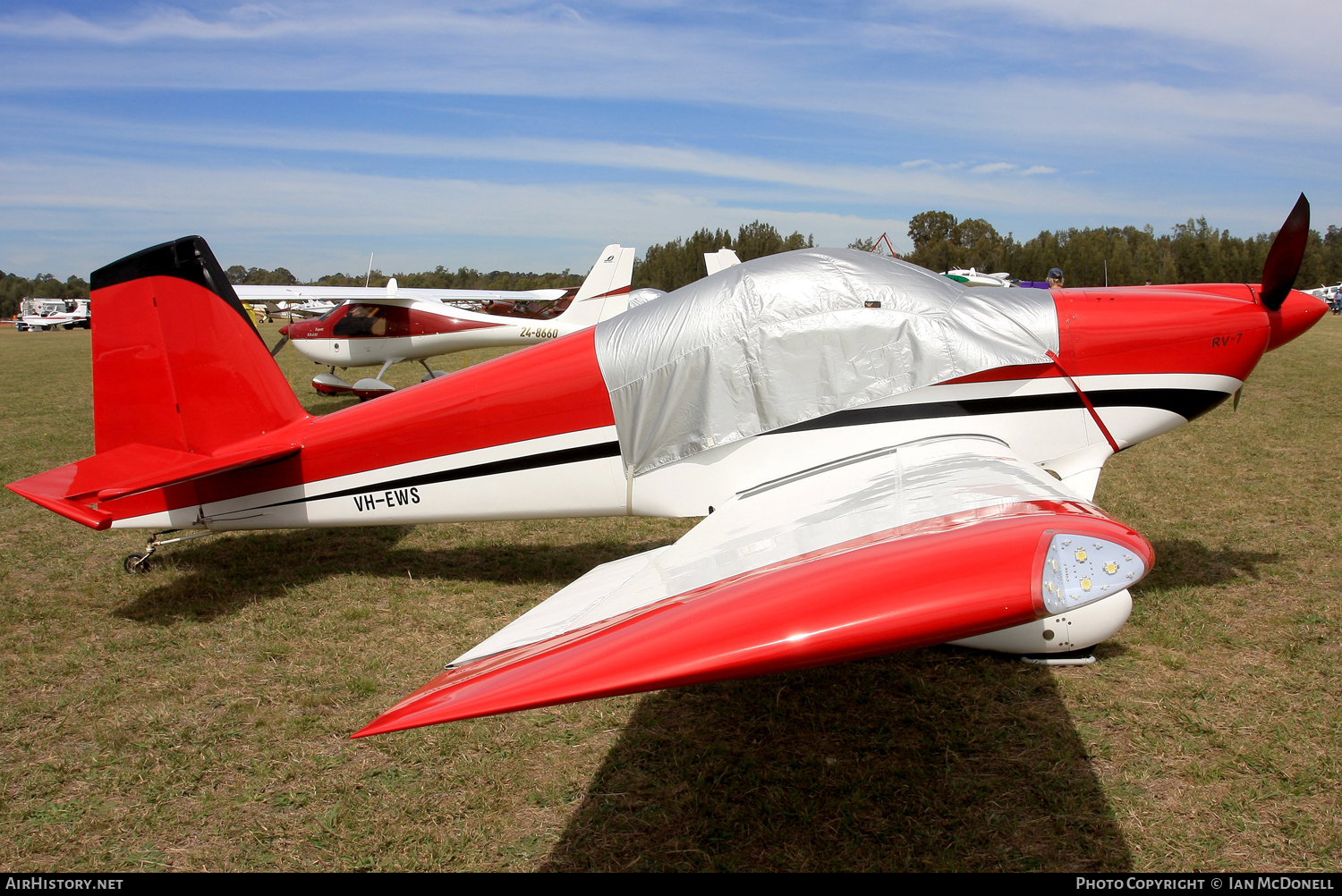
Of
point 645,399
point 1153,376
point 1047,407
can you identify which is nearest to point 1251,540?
point 1153,376

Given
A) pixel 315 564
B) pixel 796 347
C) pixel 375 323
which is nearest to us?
pixel 796 347

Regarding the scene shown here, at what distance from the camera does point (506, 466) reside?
13.8 feet

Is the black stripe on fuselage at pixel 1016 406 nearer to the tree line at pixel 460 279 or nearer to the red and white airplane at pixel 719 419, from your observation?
the red and white airplane at pixel 719 419

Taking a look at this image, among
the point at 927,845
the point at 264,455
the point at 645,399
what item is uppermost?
the point at 645,399

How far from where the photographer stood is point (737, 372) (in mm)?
3789

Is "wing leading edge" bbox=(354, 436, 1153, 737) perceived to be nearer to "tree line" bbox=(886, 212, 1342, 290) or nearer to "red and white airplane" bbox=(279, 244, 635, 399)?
"red and white airplane" bbox=(279, 244, 635, 399)

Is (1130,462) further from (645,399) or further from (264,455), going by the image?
(264,455)

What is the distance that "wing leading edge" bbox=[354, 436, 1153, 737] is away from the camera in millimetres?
1842

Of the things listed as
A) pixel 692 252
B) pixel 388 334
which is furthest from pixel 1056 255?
pixel 388 334

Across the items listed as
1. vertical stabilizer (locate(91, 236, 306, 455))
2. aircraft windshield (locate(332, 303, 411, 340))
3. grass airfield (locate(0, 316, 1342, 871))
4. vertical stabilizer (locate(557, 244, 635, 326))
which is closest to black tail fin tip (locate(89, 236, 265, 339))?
vertical stabilizer (locate(91, 236, 306, 455))

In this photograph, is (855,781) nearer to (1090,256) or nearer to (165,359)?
(165,359)

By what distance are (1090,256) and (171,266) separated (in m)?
58.2

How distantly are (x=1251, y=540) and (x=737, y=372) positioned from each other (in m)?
4.24

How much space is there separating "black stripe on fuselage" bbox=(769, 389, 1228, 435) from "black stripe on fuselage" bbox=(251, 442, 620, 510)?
0.94m
